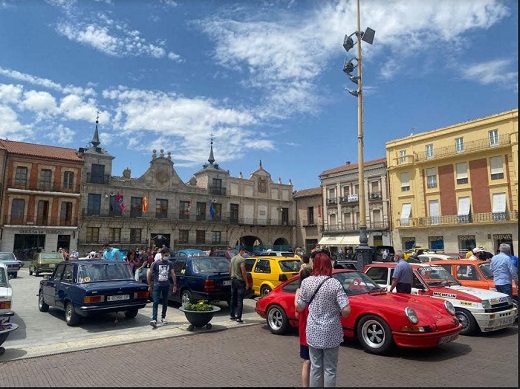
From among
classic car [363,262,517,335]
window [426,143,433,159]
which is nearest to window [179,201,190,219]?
window [426,143,433,159]

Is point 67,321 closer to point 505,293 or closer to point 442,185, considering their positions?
point 505,293

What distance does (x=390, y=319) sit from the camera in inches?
264

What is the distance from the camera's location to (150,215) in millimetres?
44281

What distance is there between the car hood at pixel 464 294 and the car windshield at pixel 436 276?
40cm

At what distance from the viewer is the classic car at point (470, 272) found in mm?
10320

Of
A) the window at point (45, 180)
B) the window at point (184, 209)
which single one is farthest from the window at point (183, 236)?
the window at point (45, 180)

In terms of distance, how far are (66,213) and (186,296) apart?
33117 millimetres

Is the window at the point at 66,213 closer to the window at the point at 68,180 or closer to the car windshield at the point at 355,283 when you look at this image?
the window at the point at 68,180

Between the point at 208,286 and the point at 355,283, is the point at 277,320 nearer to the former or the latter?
the point at 355,283

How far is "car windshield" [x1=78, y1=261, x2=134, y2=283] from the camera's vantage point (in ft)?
31.8

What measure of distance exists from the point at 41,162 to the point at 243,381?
132ft

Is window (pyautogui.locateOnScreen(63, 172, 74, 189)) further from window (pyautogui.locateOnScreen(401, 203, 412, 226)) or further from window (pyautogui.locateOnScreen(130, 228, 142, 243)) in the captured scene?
window (pyautogui.locateOnScreen(401, 203, 412, 226))

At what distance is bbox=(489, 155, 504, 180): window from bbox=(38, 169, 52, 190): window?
41.0 m

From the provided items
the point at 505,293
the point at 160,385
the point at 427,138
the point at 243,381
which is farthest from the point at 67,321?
the point at 427,138
